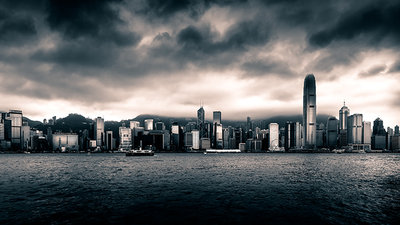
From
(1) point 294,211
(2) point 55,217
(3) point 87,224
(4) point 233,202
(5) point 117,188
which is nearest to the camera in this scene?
(3) point 87,224

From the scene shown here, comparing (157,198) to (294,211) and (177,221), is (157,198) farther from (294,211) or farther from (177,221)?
(294,211)

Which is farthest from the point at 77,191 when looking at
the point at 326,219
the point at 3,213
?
→ the point at 326,219

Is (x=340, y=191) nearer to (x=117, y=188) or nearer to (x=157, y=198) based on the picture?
(x=157, y=198)

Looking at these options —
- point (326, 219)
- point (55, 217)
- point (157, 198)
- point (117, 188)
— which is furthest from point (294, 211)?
point (117, 188)

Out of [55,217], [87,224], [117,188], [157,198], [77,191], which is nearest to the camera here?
[87,224]

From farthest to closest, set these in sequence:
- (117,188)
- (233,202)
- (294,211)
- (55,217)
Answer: (117,188) → (233,202) → (294,211) → (55,217)

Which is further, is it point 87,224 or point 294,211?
point 294,211

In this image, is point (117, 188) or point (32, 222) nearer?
point (32, 222)

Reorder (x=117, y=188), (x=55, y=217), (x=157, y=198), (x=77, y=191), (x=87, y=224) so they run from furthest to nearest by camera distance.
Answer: (x=117, y=188) → (x=77, y=191) → (x=157, y=198) → (x=55, y=217) → (x=87, y=224)
